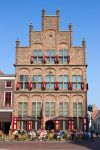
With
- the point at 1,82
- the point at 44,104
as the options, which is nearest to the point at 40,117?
the point at 44,104

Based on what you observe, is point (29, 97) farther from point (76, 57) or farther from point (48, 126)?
point (76, 57)

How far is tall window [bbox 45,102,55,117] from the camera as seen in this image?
149 feet

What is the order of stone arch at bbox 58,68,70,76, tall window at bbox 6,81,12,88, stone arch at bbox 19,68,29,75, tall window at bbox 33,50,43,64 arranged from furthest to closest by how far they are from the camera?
tall window at bbox 33,50,43,64 < stone arch at bbox 19,68,29,75 < stone arch at bbox 58,68,70,76 < tall window at bbox 6,81,12,88

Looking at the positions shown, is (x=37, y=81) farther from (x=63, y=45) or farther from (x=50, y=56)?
(x=63, y=45)

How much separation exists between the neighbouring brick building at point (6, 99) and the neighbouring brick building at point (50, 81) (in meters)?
0.73

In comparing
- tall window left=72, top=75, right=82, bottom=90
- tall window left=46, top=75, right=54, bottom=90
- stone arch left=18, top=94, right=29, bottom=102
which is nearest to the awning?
stone arch left=18, top=94, right=29, bottom=102

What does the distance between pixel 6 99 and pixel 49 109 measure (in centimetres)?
644

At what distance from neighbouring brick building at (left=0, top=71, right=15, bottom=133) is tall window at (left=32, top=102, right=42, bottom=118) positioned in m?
3.08

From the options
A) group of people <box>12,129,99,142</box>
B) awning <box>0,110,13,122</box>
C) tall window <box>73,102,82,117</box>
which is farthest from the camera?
tall window <box>73,102,82,117</box>

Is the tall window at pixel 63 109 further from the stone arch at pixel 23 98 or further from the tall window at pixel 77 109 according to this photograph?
the stone arch at pixel 23 98

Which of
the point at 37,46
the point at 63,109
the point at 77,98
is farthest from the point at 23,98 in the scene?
the point at 37,46

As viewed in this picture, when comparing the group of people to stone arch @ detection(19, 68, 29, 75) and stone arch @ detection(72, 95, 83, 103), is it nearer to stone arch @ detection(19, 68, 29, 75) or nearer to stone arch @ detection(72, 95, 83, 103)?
stone arch @ detection(72, 95, 83, 103)

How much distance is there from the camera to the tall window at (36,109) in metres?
45.5

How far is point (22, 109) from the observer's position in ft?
150
